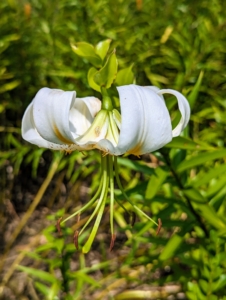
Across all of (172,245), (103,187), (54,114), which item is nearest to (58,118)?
(54,114)

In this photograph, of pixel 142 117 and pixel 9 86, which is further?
pixel 9 86

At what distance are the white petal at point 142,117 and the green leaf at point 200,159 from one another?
18 centimetres

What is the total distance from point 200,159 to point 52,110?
0.93 feet

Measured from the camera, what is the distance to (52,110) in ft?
1.71

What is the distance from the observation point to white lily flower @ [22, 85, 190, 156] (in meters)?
0.49

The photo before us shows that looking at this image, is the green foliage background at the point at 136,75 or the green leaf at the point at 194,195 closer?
the green leaf at the point at 194,195

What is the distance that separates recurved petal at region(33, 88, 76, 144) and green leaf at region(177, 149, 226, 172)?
0.79ft

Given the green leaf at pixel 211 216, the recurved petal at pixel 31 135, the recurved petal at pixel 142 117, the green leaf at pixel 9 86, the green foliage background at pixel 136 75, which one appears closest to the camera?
the recurved petal at pixel 142 117

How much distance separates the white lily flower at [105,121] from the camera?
49 centimetres

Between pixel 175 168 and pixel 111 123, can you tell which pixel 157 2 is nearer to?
pixel 175 168

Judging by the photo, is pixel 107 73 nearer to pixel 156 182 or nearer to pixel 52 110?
pixel 52 110

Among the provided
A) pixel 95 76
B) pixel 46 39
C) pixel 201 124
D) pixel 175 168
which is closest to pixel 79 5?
pixel 46 39

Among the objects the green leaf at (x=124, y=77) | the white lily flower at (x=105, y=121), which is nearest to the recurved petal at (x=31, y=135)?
the white lily flower at (x=105, y=121)

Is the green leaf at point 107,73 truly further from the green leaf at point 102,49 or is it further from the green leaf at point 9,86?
the green leaf at point 9,86
